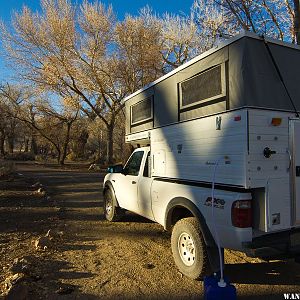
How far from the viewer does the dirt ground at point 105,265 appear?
448cm

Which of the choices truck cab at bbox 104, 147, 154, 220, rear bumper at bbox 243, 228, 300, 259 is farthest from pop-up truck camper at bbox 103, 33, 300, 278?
truck cab at bbox 104, 147, 154, 220

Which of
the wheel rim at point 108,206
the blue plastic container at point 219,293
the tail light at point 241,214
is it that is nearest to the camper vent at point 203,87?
the tail light at point 241,214

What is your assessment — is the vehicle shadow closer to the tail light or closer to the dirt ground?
the dirt ground

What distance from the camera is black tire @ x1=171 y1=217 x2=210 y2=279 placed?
4.61 m

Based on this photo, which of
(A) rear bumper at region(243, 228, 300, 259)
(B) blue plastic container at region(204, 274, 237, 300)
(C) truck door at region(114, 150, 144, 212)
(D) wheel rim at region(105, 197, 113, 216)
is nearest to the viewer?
(B) blue plastic container at region(204, 274, 237, 300)

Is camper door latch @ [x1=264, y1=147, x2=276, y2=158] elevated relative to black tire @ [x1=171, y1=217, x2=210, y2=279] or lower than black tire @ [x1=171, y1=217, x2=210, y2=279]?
elevated

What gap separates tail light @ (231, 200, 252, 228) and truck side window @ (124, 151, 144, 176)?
3.15 meters

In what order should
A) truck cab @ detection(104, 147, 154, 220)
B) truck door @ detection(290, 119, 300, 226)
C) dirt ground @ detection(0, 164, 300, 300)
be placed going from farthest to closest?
truck cab @ detection(104, 147, 154, 220) → dirt ground @ detection(0, 164, 300, 300) → truck door @ detection(290, 119, 300, 226)

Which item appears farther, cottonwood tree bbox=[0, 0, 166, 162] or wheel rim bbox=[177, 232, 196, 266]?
cottonwood tree bbox=[0, 0, 166, 162]

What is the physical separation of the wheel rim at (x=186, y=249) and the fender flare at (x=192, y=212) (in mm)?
315

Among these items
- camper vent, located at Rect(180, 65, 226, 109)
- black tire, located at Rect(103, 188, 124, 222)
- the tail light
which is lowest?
black tire, located at Rect(103, 188, 124, 222)

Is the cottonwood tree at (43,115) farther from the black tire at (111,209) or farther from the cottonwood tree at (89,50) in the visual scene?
the black tire at (111,209)

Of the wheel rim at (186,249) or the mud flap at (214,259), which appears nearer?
the mud flap at (214,259)

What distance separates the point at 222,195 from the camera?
431cm
